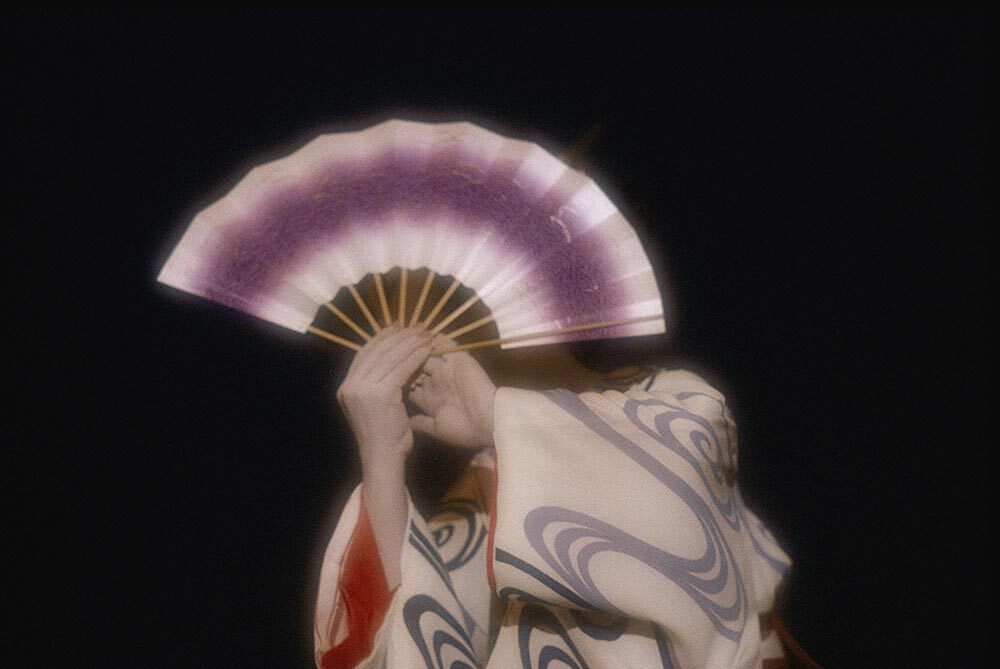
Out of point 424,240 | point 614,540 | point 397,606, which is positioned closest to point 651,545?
point 614,540

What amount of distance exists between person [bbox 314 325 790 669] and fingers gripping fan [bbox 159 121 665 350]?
4.5 inches

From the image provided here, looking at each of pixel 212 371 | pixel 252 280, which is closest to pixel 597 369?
pixel 252 280

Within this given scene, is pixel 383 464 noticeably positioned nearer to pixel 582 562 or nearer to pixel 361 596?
pixel 361 596

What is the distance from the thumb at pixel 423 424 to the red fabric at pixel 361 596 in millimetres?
157

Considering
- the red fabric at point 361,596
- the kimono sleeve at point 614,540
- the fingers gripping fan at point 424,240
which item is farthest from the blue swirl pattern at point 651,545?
the red fabric at point 361,596

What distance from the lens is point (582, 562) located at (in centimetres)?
115

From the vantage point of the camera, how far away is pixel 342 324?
1734 mm

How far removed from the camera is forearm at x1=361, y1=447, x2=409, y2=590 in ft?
4.17

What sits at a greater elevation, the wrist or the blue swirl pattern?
the wrist

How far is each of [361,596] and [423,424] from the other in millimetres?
284

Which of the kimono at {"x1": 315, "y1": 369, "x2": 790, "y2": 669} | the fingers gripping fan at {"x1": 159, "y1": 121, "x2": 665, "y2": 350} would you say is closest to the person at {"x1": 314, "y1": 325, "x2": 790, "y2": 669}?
the kimono at {"x1": 315, "y1": 369, "x2": 790, "y2": 669}

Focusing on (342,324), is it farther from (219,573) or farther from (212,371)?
(219,573)

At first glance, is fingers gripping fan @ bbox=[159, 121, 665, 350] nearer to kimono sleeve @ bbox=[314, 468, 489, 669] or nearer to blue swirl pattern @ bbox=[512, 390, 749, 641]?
blue swirl pattern @ bbox=[512, 390, 749, 641]

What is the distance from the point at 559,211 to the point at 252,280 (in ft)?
1.60
